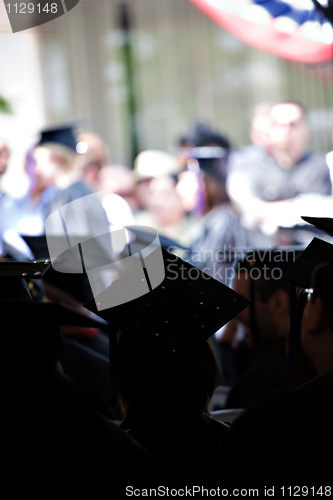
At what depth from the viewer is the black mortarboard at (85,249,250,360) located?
195 centimetres

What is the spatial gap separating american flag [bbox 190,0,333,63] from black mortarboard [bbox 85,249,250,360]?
5.77 ft

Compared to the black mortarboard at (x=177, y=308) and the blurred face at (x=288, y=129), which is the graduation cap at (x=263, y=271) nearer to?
the black mortarboard at (x=177, y=308)

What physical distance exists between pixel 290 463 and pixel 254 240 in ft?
11.8

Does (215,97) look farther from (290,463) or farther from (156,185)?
(290,463)

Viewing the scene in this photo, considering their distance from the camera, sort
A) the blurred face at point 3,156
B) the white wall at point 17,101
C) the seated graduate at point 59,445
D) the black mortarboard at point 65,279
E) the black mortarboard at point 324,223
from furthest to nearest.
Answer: the white wall at point 17,101, the blurred face at point 3,156, the black mortarboard at point 65,279, the black mortarboard at point 324,223, the seated graduate at point 59,445

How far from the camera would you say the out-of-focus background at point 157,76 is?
854cm

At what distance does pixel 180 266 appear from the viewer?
2137 millimetres

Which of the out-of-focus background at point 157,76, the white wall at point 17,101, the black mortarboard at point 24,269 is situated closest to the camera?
the black mortarboard at point 24,269

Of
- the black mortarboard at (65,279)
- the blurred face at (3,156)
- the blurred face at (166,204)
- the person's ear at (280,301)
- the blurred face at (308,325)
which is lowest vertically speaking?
the blurred face at (166,204)

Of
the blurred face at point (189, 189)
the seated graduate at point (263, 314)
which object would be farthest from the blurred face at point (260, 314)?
the blurred face at point (189, 189)

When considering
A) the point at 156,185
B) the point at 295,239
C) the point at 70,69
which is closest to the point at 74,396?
the point at 295,239

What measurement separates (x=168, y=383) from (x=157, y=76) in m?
7.27

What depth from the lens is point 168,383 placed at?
181 cm

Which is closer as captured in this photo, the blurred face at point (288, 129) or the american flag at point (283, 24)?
the american flag at point (283, 24)
